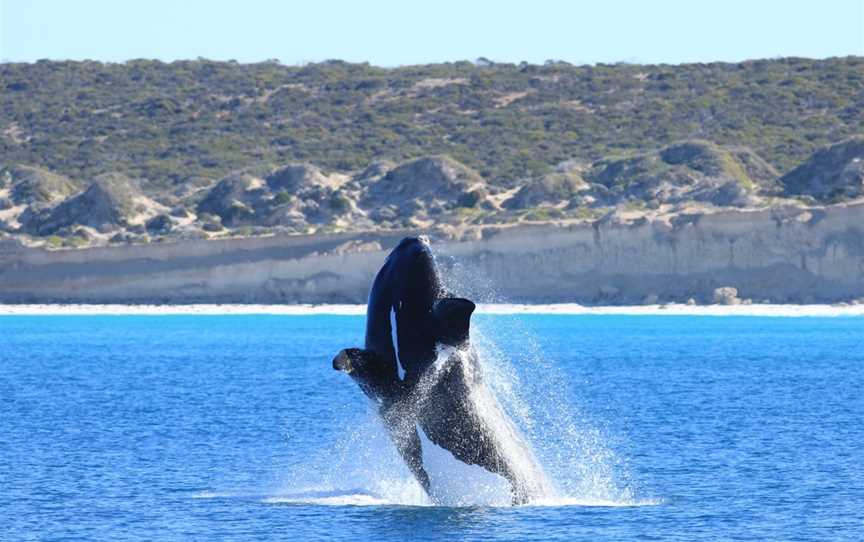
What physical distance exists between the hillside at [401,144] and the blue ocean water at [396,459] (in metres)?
33.4

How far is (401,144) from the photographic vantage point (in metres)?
133

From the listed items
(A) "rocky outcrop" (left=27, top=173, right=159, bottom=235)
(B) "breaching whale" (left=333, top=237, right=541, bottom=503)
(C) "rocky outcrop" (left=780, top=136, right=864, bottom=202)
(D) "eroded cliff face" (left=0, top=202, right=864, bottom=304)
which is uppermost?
(B) "breaching whale" (left=333, top=237, right=541, bottom=503)

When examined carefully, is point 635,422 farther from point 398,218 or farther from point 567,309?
point 398,218

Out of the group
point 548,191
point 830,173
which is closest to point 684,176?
point 548,191

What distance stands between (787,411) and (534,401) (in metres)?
11.2

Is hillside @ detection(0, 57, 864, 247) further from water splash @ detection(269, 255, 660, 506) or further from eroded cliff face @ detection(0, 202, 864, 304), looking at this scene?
water splash @ detection(269, 255, 660, 506)

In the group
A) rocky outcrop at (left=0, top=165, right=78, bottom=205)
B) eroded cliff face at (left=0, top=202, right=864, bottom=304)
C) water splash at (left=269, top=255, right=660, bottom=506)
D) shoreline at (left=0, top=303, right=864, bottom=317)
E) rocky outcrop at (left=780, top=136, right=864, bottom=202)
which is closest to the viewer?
water splash at (left=269, top=255, right=660, bottom=506)

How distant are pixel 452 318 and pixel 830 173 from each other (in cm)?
8134

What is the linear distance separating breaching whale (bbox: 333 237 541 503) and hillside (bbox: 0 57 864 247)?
229 ft

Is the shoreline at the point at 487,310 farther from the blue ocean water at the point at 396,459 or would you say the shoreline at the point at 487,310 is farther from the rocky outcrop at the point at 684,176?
the blue ocean water at the point at 396,459

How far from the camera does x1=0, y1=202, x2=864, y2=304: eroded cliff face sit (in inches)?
3263

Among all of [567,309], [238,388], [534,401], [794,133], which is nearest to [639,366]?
[534,401]

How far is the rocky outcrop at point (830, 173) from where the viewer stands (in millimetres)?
94438

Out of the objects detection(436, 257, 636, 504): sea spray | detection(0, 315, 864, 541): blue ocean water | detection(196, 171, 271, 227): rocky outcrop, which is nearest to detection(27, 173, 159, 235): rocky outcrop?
detection(196, 171, 271, 227): rocky outcrop
